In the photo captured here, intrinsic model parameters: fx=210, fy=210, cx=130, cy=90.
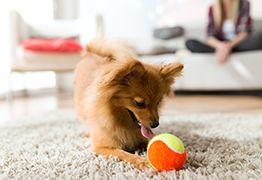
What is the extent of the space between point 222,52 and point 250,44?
445 mm

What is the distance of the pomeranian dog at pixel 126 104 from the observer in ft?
3.61

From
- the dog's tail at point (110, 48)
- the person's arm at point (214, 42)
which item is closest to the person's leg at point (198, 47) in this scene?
the person's arm at point (214, 42)

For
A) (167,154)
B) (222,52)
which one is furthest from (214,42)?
(167,154)

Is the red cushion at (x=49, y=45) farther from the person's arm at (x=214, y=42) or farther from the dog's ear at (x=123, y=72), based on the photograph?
the dog's ear at (x=123, y=72)

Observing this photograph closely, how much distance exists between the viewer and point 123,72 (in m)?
1.06

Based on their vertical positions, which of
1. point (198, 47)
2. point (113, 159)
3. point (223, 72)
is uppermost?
point (198, 47)

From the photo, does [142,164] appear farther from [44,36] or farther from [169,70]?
[44,36]

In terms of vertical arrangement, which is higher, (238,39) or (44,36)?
(238,39)

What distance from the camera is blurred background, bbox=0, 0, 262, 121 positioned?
11.8ft

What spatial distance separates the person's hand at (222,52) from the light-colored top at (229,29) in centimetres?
51

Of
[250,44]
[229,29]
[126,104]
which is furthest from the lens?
[229,29]

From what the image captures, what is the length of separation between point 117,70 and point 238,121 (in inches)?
57.4

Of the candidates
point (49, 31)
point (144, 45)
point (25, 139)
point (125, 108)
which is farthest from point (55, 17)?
point (125, 108)

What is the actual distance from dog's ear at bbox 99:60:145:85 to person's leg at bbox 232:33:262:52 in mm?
3007
